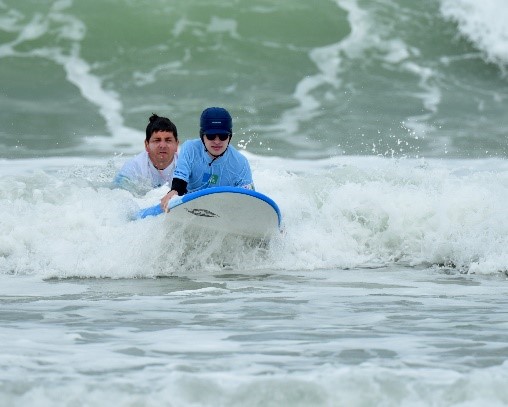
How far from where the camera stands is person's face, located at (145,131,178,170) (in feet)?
33.5

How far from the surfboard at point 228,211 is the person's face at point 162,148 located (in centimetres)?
137

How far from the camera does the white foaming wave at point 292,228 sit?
8.73m

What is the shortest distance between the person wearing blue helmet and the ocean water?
0.49m

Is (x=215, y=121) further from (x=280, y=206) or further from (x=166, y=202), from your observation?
(x=280, y=206)

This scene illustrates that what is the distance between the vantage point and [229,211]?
8.66 m

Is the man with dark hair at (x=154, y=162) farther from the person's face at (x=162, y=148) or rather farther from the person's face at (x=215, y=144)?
the person's face at (x=215, y=144)

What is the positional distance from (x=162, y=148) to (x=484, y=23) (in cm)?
1048

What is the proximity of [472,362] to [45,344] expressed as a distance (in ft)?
6.82

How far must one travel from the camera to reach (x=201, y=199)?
8477 mm

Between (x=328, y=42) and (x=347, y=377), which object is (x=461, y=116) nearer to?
→ (x=328, y=42)

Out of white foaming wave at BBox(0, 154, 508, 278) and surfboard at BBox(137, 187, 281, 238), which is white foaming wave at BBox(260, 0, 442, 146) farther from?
surfboard at BBox(137, 187, 281, 238)

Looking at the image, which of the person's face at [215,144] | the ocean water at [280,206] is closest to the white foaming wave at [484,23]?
the ocean water at [280,206]

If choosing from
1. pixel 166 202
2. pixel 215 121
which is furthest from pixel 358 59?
pixel 166 202

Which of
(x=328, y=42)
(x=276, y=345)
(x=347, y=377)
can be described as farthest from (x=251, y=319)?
(x=328, y=42)
